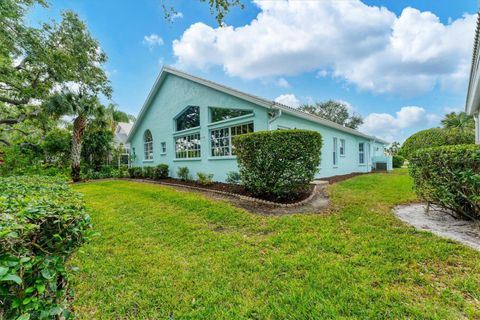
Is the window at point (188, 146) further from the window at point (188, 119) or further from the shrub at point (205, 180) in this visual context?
the shrub at point (205, 180)

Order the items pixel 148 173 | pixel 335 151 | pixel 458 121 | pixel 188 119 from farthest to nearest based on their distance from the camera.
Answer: pixel 458 121 < pixel 148 173 < pixel 335 151 < pixel 188 119

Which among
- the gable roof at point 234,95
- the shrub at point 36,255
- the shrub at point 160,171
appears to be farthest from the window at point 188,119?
the shrub at point 36,255

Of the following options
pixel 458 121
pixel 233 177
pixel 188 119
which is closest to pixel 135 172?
pixel 188 119

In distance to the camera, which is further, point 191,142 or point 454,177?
point 191,142

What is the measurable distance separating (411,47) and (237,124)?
326 inches

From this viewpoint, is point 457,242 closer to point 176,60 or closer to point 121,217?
point 121,217

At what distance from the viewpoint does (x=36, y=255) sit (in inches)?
51.0

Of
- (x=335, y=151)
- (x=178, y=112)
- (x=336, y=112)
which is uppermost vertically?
(x=336, y=112)

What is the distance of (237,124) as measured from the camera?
388 inches

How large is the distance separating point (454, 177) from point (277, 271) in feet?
13.3

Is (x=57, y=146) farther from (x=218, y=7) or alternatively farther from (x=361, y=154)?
(x=361, y=154)

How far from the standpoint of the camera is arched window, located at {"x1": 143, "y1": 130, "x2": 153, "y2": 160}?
16844mm

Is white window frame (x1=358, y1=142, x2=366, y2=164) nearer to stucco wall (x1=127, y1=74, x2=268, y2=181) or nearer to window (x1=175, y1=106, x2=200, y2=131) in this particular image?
stucco wall (x1=127, y1=74, x2=268, y2=181)

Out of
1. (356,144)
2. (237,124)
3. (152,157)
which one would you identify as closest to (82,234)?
(237,124)
